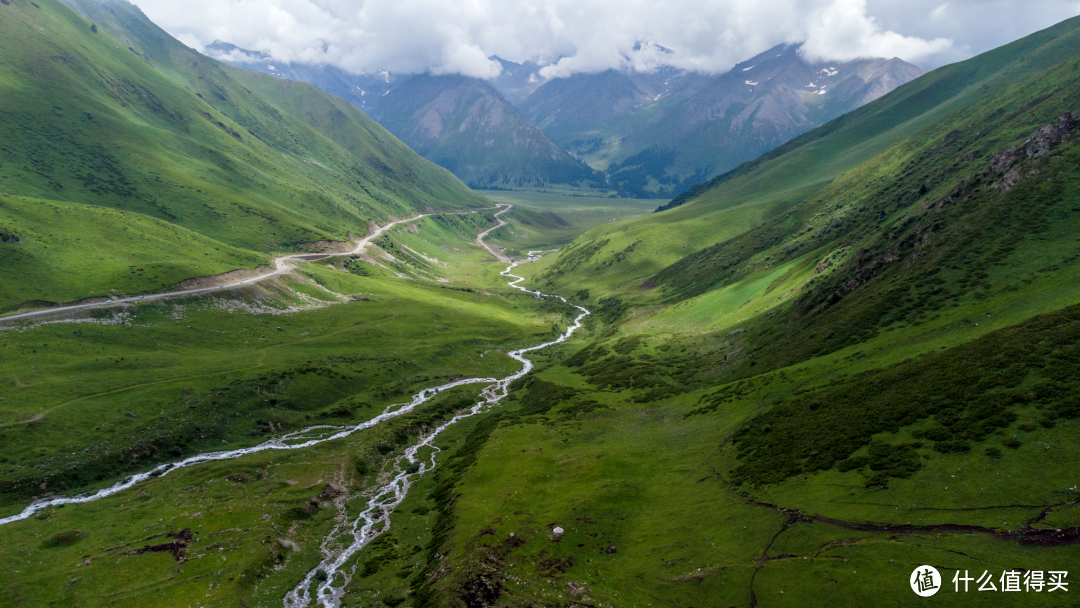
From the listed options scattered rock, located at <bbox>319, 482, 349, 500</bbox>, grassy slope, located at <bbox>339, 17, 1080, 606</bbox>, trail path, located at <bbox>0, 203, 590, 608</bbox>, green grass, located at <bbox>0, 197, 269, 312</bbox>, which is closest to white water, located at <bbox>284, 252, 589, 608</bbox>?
trail path, located at <bbox>0, 203, 590, 608</bbox>

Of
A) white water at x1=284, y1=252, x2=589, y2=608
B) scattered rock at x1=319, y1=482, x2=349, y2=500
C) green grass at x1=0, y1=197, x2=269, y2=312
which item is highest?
green grass at x1=0, y1=197, x2=269, y2=312

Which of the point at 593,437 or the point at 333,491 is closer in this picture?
the point at 333,491

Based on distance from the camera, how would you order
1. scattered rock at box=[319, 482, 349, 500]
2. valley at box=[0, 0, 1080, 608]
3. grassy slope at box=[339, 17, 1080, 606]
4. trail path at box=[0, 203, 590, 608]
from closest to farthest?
1. grassy slope at box=[339, 17, 1080, 606]
2. valley at box=[0, 0, 1080, 608]
3. trail path at box=[0, 203, 590, 608]
4. scattered rock at box=[319, 482, 349, 500]

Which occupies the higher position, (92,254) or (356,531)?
(92,254)

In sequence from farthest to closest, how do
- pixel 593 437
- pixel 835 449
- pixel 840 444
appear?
pixel 593 437 < pixel 840 444 < pixel 835 449

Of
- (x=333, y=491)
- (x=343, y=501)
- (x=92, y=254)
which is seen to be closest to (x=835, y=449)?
(x=343, y=501)

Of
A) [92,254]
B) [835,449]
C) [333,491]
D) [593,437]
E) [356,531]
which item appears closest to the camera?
[835,449]

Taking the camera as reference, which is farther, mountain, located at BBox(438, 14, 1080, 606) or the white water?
the white water

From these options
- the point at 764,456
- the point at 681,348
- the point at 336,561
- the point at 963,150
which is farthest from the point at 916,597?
the point at 963,150

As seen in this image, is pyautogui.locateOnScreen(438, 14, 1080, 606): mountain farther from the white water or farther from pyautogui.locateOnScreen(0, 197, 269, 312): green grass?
pyautogui.locateOnScreen(0, 197, 269, 312): green grass

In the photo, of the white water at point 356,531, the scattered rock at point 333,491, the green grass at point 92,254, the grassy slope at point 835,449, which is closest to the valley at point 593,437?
the grassy slope at point 835,449

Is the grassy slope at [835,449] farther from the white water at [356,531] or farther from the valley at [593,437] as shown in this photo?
the white water at [356,531]

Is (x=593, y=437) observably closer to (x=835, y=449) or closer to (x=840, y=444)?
(x=835, y=449)
